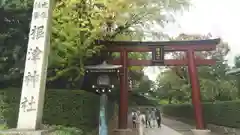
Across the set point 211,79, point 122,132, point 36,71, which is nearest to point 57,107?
point 36,71

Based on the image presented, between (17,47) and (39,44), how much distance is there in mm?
3827

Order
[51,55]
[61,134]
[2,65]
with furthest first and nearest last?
1. [2,65]
2. [51,55]
3. [61,134]

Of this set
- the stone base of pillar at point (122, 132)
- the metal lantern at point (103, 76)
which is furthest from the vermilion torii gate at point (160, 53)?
the metal lantern at point (103, 76)

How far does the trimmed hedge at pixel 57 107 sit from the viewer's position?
34.3ft

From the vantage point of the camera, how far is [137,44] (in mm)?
16875

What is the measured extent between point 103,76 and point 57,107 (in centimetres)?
252

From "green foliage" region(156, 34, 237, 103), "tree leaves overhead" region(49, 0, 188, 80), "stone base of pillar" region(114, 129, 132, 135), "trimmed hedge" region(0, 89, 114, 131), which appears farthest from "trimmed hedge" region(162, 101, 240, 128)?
"trimmed hedge" region(0, 89, 114, 131)

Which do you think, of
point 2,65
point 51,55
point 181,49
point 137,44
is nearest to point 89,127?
point 51,55

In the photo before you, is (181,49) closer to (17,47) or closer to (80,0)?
(80,0)

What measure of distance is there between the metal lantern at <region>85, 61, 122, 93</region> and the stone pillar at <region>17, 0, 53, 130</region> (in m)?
3.39

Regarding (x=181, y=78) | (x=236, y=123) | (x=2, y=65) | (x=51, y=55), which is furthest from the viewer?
(x=181, y=78)

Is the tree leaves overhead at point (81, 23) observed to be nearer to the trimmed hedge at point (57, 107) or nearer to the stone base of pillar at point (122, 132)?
the trimmed hedge at point (57, 107)

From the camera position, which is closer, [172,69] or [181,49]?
[181,49]

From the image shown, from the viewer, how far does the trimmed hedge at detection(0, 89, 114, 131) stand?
10.5 meters
